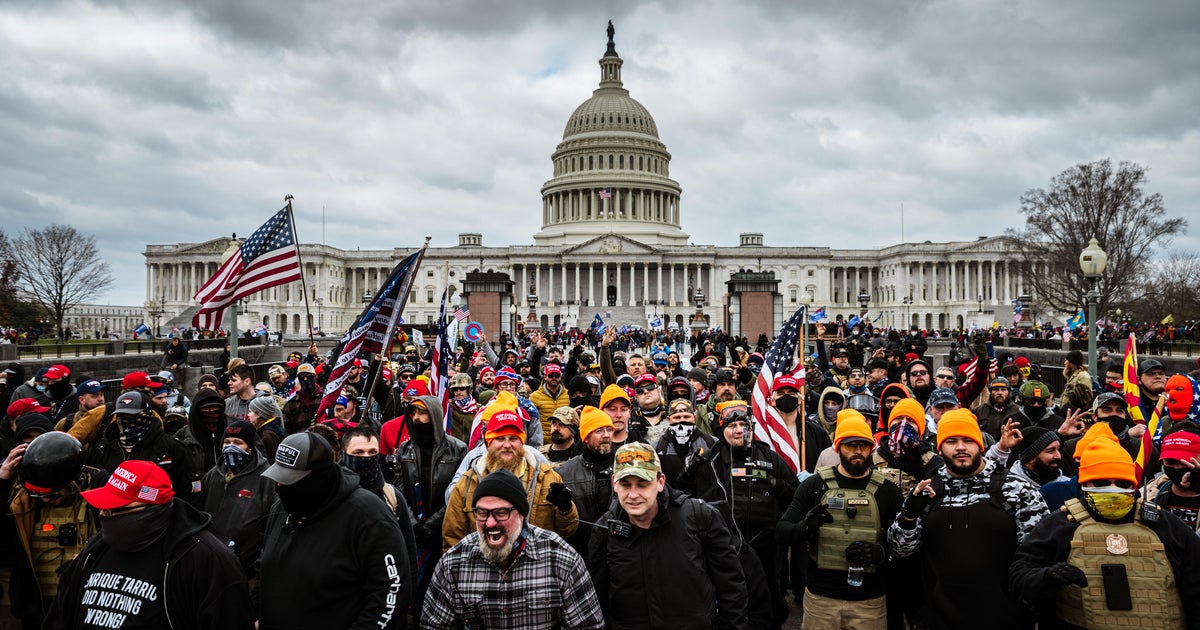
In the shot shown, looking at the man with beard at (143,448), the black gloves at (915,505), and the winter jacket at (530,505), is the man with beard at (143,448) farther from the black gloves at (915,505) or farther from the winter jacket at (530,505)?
the black gloves at (915,505)

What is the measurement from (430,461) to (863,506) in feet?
11.9

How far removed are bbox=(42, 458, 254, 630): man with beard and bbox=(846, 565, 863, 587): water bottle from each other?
342cm

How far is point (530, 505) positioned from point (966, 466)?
271 centimetres

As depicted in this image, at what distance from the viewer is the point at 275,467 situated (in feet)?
13.1

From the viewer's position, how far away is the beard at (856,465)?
5.16m

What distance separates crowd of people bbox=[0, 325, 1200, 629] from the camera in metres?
3.93

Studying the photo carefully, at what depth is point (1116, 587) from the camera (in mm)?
4160

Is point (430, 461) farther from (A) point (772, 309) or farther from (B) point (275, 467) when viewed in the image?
(A) point (772, 309)

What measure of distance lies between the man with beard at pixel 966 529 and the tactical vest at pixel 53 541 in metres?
5.08

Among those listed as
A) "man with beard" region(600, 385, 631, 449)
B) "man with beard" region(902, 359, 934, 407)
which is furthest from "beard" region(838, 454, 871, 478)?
"man with beard" region(902, 359, 934, 407)

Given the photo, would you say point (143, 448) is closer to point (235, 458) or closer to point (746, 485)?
point (235, 458)

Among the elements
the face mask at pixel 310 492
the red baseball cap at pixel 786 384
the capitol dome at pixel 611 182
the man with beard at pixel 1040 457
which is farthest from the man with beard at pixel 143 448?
the capitol dome at pixel 611 182

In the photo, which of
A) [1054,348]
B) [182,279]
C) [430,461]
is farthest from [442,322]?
[182,279]

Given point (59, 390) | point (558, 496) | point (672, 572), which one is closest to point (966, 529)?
point (672, 572)
